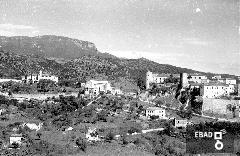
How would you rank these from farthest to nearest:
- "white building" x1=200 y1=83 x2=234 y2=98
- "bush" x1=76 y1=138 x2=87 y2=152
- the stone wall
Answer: "white building" x1=200 y1=83 x2=234 y2=98, the stone wall, "bush" x1=76 y1=138 x2=87 y2=152

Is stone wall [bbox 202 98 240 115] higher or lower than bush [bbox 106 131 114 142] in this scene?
higher

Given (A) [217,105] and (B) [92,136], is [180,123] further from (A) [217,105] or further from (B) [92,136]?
(B) [92,136]

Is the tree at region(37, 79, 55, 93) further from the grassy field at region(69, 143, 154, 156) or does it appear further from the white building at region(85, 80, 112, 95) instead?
the grassy field at region(69, 143, 154, 156)

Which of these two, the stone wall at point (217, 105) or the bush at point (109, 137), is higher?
the stone wall at point (217, 105)

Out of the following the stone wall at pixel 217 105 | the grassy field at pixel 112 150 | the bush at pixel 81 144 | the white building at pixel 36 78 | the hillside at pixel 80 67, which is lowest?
the grassy field at pixel 112 150

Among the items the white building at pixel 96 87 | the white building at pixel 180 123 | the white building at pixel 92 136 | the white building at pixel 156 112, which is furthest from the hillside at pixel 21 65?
the white building at pixel 180 123

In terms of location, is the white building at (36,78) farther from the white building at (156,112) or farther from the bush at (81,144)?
the bush at (81,144)

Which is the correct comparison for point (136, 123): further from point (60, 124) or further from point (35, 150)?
point (35, 150)

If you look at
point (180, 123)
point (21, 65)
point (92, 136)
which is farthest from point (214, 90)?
point (21, 65)

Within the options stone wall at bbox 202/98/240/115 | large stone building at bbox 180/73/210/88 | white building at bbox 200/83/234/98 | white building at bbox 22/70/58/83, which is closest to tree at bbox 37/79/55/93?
white building at bbox 22/70/58/83
